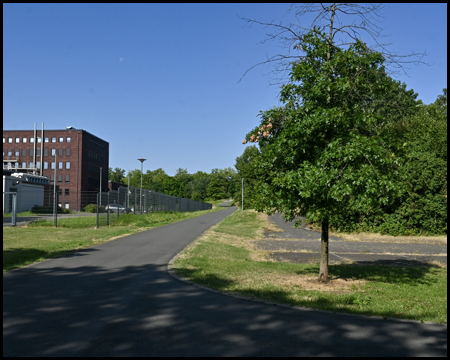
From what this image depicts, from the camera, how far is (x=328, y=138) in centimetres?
907

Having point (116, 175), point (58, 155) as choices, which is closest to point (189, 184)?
point (116, 175)

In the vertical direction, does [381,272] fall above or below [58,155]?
below

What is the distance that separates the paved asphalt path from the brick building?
7727cm

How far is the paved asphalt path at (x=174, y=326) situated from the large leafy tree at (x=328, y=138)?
2452 mm

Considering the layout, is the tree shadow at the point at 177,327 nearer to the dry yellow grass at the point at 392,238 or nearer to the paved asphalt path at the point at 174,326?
the paved asphalt path at the point at 174,326

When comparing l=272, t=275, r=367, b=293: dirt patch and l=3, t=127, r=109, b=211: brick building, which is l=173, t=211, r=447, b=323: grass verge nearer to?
l=272, t=275, r=367, b=293: dirt patch

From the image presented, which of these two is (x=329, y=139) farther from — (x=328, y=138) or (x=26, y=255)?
(x=26, y=255)

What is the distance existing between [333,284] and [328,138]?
3.02 metres

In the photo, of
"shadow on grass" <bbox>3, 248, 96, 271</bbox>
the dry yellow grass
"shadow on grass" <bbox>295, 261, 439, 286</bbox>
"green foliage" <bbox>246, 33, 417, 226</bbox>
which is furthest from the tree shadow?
the dry yellow grass

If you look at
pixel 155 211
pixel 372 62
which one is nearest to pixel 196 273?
pixel 372 62

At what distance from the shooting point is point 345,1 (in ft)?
30.4

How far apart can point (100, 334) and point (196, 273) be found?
4823mm

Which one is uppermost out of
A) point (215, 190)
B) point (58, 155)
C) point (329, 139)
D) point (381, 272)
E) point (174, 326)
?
point (58, 155)

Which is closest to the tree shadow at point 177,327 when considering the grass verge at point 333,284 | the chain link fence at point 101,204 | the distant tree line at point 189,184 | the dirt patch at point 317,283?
the grass verge at point 333,284
